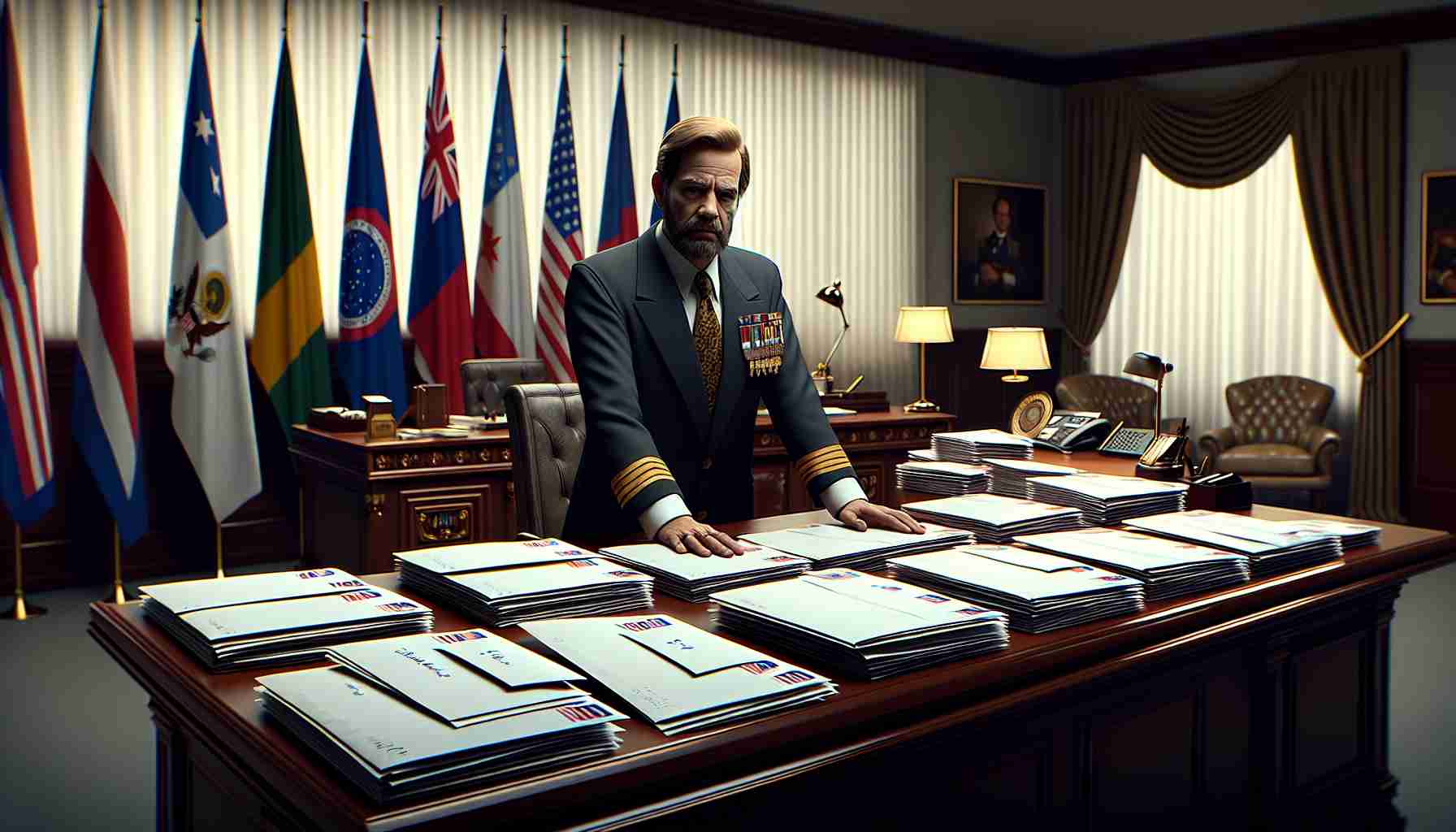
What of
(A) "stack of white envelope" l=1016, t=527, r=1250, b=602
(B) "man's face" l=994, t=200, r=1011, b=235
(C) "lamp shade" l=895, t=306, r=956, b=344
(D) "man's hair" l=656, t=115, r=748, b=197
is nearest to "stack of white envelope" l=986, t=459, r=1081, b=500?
(A) "stack of white envelope" l=1016, t=527, r=1250, b=602

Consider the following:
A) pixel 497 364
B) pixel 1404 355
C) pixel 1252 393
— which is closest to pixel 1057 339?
pixel 1252 393

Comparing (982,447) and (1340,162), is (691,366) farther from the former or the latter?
(1340,162)

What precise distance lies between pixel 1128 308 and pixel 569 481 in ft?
25.3

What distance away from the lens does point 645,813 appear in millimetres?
1227

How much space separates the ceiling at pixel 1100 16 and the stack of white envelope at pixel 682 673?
7180 mm

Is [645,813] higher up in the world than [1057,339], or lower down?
lower down

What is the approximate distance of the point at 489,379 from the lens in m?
5.82

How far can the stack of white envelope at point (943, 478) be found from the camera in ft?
10.1

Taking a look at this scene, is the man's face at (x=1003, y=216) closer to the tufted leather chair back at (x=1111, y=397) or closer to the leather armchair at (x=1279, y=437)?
the tufted leather chair back at (x=1111, y=397)

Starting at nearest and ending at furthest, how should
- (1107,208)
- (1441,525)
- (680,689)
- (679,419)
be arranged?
(680,689) → (679,419) → (1441,525) → (1107,208)

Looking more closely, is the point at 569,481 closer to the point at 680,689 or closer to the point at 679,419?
the point at 679,419

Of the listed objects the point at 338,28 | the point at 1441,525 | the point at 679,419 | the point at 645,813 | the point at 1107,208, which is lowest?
the point at 1441,525

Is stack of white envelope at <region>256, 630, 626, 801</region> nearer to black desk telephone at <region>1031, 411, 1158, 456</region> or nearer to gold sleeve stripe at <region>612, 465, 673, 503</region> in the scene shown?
gold sleeve stripe at <region>612, 465, 673, 503</region>

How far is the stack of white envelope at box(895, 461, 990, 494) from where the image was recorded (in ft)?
10.1
